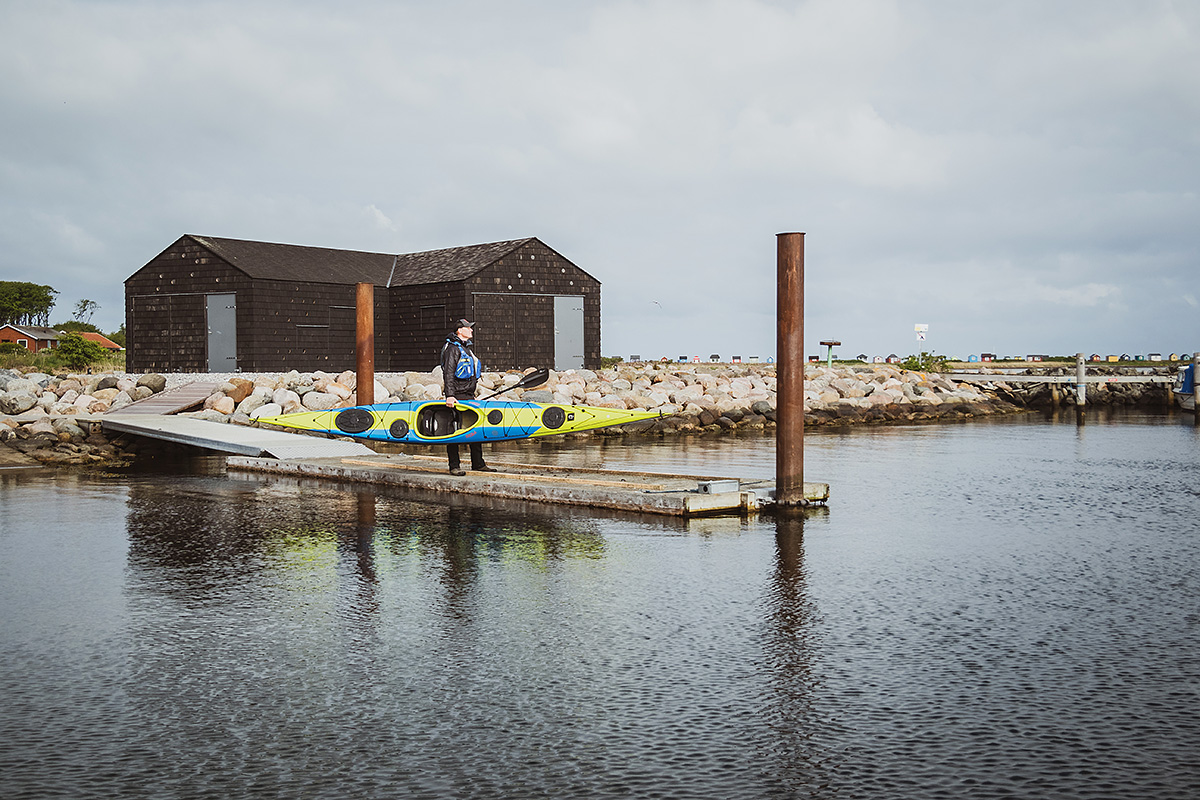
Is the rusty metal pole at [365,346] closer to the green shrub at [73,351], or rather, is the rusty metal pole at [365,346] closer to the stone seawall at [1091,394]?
the green shrub at [73,351]

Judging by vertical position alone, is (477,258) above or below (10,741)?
above

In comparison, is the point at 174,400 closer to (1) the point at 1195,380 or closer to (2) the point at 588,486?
(2) the point at 588,486

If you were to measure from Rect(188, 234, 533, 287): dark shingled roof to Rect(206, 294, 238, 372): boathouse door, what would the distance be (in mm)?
1390

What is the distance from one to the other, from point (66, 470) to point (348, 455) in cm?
595

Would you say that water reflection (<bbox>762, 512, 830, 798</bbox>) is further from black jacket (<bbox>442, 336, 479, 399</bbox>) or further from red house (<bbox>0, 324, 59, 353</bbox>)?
red house (<bbox>0, 324, 59, 353</bbox>)

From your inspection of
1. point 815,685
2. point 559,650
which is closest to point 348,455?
point 559,650

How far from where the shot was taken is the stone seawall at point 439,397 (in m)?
23.3

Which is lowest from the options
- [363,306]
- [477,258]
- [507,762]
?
[507,762]

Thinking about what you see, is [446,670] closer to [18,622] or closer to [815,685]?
[815,685]

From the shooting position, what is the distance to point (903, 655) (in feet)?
21.7

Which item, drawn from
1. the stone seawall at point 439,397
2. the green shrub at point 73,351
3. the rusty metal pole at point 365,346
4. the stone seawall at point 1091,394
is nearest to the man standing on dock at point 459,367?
the rusty metal pole at point 365,346

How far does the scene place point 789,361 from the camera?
13.0 m

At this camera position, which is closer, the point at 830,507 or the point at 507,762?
the point at 507,762

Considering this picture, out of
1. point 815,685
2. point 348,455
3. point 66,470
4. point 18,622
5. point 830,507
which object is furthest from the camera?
point 66,470
